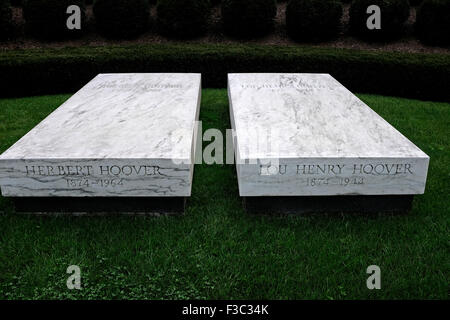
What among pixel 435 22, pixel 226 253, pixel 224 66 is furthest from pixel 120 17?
pixel 226 253

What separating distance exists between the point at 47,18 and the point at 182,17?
3102 mm

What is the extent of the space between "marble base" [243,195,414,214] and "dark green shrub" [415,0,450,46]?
7.63 m

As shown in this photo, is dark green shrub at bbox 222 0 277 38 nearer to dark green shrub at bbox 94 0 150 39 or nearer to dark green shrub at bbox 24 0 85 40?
dark green shrub at bbox 94 0 150 39

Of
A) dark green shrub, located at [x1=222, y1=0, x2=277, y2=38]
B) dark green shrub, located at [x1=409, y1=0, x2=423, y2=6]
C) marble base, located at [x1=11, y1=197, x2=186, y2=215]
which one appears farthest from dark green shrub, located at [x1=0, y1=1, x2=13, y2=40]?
dark green shrub, located at [x1=409, y1=0, x2=423, y2=6]

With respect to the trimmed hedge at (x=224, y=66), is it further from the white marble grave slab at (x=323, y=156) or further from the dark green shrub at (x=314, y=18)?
the white marble grave slab at (x=323, y=156)

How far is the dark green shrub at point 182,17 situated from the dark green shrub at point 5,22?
344 centimetres

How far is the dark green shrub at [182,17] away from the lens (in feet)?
34.1

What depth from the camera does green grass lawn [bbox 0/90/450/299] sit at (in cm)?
293

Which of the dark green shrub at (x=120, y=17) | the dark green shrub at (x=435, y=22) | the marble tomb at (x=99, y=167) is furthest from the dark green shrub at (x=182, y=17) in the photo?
the marble tomb at (x=99, y=167)

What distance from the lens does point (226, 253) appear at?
10.9 ft

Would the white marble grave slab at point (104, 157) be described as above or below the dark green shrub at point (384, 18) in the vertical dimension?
below

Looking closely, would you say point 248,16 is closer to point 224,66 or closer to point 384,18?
point 224,66
